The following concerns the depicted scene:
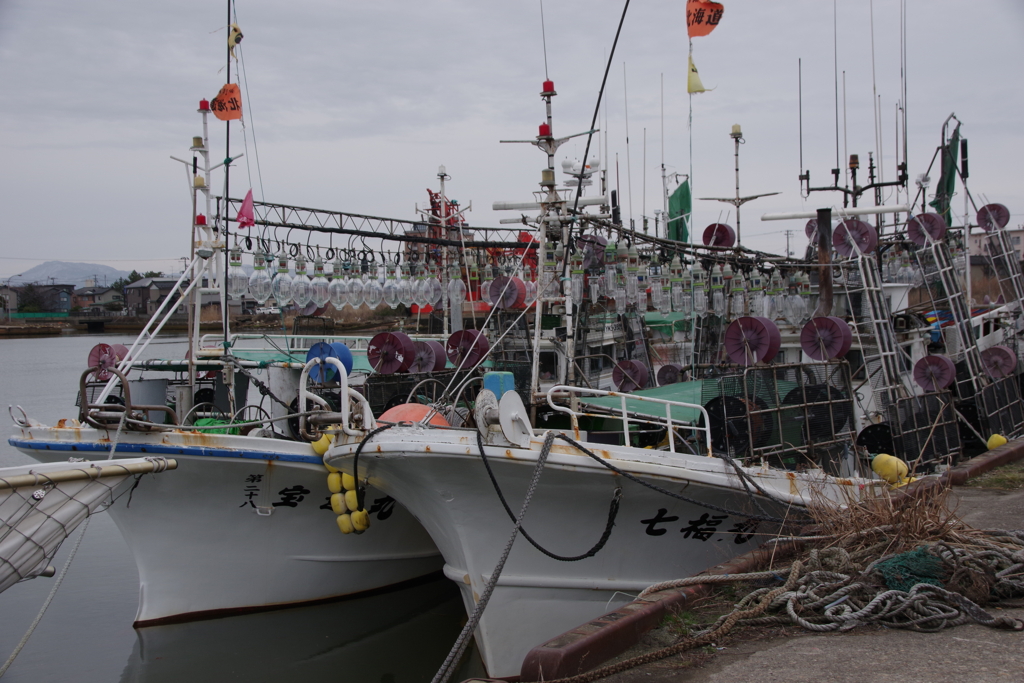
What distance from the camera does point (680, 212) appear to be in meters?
16.1

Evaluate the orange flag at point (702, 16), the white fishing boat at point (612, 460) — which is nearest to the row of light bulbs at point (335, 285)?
the white fishing boat at point (612, 460)

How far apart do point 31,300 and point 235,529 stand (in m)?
79.6

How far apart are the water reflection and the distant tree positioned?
75.5 meters

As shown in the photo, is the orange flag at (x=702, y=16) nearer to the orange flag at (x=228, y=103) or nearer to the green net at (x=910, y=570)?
the orange flag at (x=228, y=103)

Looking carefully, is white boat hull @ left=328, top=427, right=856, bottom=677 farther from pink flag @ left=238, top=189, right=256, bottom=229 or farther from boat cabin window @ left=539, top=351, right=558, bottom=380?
pink flag @ left=238, top=189, right=256, bottom=229

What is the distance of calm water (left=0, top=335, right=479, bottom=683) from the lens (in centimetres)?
907

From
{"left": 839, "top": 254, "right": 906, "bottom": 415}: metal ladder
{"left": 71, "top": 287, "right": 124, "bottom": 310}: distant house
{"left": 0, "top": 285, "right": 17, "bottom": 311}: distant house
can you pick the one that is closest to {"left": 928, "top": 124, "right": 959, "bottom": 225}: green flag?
{"left": 839, "top": 254, "right": 906, "bottom": 415}: metal ladder

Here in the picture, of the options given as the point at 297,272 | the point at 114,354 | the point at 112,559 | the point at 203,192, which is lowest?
the point at 112,559

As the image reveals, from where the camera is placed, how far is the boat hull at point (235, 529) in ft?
28.6

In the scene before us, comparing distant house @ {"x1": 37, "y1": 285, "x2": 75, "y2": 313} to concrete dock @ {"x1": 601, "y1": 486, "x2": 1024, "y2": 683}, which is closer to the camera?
concrete dock @ {"x1": 601, "y1": 486, "x2": 1024, "y2": 683}

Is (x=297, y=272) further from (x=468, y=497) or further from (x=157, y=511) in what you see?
(x=468, y=497)

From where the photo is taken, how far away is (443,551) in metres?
8.17

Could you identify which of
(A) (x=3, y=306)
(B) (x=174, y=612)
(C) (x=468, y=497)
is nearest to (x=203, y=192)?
(B) (x=174, y=612)

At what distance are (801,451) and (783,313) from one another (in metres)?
5.36
